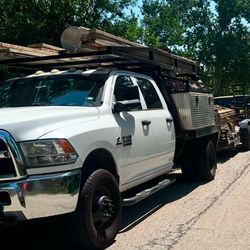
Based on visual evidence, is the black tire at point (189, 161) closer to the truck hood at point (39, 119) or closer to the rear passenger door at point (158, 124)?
the rear passenger door at point (158, 124)

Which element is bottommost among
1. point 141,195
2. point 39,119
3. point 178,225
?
point 178,225

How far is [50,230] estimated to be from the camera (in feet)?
20.5

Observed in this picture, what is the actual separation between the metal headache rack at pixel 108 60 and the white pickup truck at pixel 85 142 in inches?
9.7

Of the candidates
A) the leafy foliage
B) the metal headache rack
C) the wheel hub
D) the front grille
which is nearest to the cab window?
the metal headache rack

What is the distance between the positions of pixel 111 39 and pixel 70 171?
11.9 feet

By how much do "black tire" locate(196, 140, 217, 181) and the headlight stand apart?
476 cm

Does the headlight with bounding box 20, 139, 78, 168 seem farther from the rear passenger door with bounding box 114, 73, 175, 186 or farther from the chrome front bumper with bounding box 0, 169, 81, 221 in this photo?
the rear passenger door with bounding box 114, 73, 175, 186

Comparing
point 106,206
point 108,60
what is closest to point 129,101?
point 108,60

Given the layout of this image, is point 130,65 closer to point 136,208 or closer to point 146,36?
point 136,208

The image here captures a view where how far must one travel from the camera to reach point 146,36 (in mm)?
33250

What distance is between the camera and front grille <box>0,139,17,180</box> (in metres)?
4.55

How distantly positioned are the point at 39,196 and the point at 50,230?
1775 mm

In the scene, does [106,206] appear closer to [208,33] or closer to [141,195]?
[141,195]

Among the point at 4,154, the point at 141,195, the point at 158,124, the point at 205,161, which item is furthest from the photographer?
the point at 205,161
